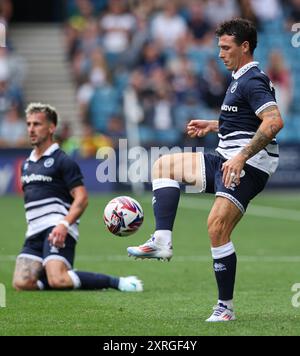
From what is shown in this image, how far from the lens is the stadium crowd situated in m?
25.0

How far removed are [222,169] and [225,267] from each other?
0.81m

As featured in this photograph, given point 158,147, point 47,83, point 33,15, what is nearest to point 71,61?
point 47,83

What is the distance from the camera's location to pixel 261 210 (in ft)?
66.9

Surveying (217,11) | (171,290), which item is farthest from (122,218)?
(217,11)

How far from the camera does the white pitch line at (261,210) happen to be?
62.4 feet

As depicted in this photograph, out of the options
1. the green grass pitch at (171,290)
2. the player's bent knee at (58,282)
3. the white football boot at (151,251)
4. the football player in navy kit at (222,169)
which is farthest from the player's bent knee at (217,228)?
the player's bent knee at (58,282)

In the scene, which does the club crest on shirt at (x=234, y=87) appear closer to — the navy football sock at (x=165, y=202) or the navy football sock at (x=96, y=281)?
the navy football sock at (x=165, y=202)

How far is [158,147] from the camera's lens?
23062mm

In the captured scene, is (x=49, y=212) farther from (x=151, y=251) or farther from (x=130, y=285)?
(x=151, y=251)

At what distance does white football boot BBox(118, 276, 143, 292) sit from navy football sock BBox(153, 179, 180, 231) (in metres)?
2.07

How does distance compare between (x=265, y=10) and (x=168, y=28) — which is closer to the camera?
(x=168, y=28)

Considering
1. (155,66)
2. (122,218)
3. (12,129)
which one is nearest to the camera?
(122,218)

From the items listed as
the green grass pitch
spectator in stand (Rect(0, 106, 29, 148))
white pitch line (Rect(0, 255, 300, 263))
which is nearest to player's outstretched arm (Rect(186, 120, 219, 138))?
the green grass pitch

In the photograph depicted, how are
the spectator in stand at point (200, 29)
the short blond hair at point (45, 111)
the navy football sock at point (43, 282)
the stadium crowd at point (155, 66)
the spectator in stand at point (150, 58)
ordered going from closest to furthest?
the navy football sock at point (43, 282), the short blond hair at point (45, 111), the stadium crowd at point (155, 66), the spectator in stand at point (150, 58), the spectator in stand at point (200, 29)
